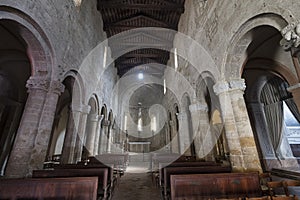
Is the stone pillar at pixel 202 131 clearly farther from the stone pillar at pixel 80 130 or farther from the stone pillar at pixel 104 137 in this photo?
the stone pillar at pixel 104 137

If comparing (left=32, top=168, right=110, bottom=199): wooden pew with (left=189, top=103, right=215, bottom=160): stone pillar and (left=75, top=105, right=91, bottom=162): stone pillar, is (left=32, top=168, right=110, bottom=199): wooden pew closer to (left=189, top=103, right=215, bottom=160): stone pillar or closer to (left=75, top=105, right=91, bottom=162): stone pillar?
(left=75, top=105, right=91, bottom=162): stone pillar

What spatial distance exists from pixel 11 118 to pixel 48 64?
609 centimetres

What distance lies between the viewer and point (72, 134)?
703 cm

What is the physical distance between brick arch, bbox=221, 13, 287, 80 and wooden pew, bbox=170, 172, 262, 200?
3182 millimetres

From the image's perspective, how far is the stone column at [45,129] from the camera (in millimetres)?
4207

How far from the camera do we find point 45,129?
14.8 ft

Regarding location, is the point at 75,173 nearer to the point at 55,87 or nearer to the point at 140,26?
the point at 55,87

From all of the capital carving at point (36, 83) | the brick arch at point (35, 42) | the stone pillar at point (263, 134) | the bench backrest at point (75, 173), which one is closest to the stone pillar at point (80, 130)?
the capital carving at point (36, 83)

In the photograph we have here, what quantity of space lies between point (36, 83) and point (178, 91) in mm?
8681

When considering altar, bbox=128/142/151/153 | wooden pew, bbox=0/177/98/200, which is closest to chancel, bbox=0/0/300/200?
wooden pew, bbox=0/177/98/200

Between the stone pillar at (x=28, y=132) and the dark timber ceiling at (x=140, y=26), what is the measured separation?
743cm

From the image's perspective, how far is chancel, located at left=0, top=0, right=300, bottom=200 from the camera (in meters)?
3.11

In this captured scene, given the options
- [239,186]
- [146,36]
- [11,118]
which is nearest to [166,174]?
[239,186]

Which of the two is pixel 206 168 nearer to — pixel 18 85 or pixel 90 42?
pixel 90 42
